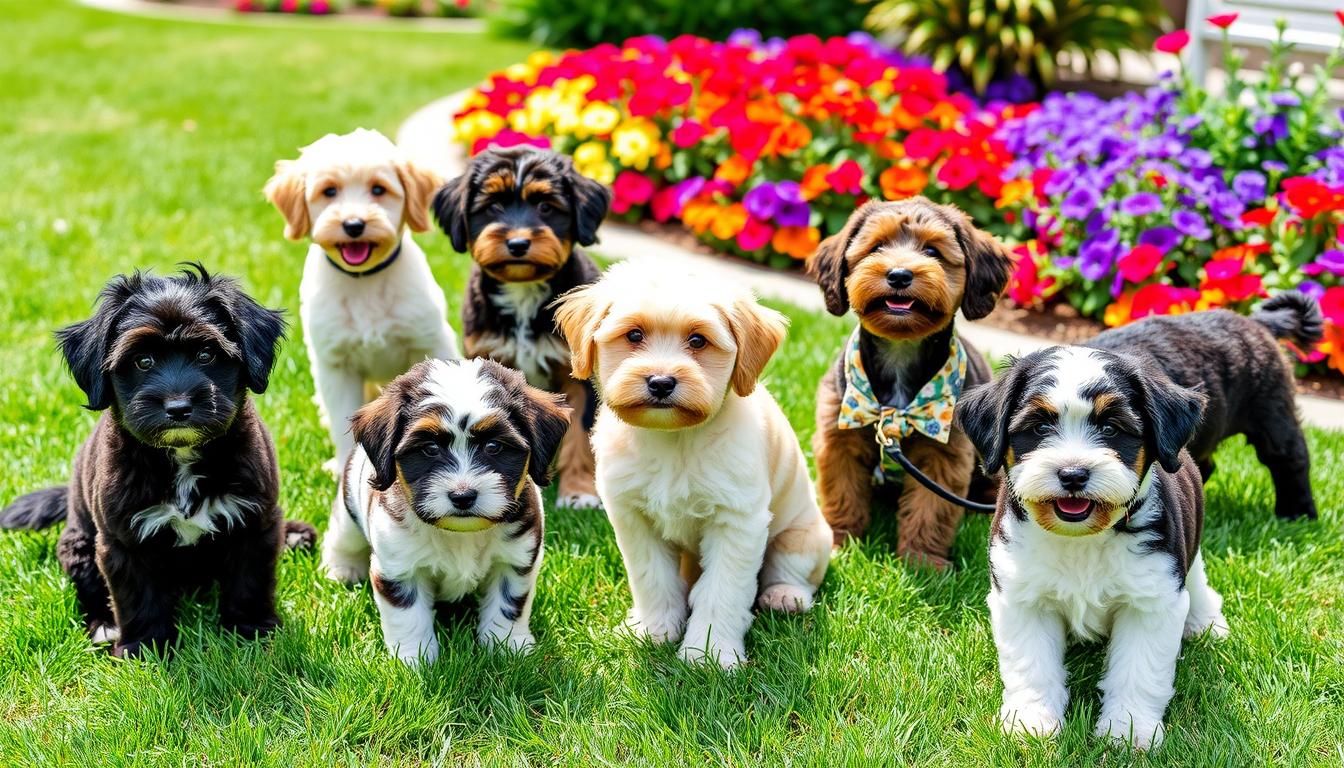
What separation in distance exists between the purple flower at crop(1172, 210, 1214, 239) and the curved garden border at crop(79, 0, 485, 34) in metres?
15.1

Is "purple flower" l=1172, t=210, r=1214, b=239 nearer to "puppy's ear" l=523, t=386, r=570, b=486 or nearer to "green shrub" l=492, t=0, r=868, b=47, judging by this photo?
"puppy's ear" l=523, t=386, r=570, b=486

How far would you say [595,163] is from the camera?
9695 millimetres

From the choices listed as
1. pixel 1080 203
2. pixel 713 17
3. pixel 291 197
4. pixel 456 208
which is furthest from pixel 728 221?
pixel 713 17

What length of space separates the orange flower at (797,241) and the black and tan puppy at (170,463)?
467 centimetres

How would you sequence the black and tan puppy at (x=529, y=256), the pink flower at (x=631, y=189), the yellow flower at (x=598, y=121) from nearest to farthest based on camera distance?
the black and tan puppy at (x=529, y=256) < the pink flower at (x=631, y=189) < the yellow flower at (x=598, y=121)

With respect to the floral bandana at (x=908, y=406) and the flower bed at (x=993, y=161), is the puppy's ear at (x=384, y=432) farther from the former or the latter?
the flower bed at (x=993, y=161)

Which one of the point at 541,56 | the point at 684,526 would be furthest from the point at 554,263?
the point at 541,56

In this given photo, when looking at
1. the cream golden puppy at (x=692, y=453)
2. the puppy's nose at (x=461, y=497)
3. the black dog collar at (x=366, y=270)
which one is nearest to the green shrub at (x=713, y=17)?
the black dog collar at (x=366, y=270)

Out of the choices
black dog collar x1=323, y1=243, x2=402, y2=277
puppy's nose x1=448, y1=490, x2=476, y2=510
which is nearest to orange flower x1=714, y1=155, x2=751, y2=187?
black dog collar x1=323, y1=243, x2=402, y2=277

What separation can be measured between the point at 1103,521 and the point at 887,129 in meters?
5.54

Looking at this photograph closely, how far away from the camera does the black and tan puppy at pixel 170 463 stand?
4.27 metres

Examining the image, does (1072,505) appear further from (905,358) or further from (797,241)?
(797,241)

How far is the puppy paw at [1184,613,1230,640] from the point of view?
4660 mm

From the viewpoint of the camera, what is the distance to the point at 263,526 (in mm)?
4688
